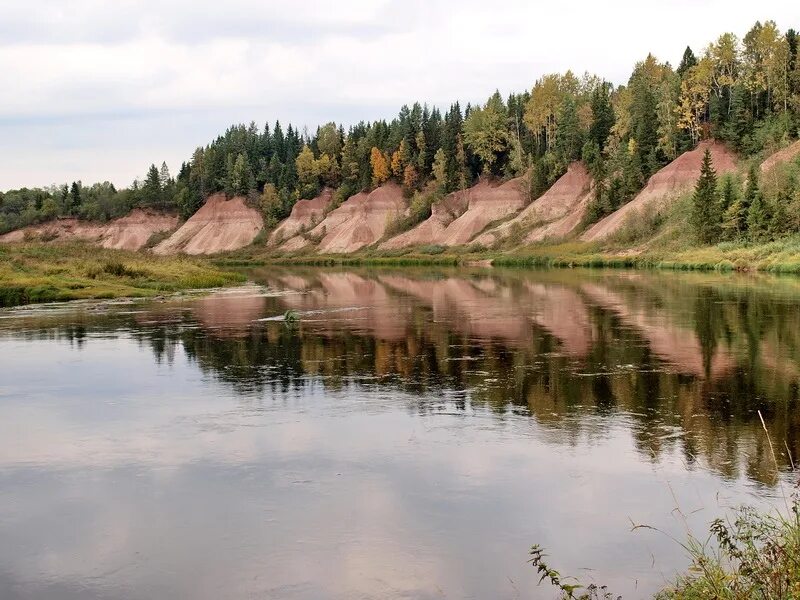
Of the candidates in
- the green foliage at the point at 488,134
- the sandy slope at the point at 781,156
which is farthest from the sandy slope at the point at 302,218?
the sandy slope at the point at 781,156

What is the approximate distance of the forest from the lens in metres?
101

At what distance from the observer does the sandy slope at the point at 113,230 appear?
182 m

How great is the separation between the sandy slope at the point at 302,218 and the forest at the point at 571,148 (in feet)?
10.4

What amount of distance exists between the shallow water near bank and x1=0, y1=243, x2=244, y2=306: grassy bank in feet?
63.7

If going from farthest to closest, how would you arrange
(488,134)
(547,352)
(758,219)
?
(488,134)
(758,219)
(547,352)

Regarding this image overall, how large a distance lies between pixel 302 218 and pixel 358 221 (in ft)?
58.4

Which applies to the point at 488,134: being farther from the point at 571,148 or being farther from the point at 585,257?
the point at 585,257

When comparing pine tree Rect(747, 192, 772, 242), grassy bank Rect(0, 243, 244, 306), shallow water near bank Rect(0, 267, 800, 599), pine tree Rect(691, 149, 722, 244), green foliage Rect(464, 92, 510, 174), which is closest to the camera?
shallow water near bank Rect(0, 267, 800, 599)

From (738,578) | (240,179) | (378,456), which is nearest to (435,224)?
(240,179)

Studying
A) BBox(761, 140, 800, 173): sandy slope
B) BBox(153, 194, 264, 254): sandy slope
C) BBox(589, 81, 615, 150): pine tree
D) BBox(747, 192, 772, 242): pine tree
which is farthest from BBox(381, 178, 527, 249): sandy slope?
BBox(747, 192, 772, 242): pine tree

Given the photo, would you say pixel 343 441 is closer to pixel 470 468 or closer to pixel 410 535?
pixel 470 468

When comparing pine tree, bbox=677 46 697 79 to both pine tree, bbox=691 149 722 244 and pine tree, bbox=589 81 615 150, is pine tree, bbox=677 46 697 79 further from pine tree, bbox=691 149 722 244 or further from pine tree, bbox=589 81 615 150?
pine tree, bbox=691 149 722 244

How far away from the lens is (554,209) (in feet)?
424

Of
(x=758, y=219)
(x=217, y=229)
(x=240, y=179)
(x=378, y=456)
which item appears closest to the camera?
(x=378, y=456)
